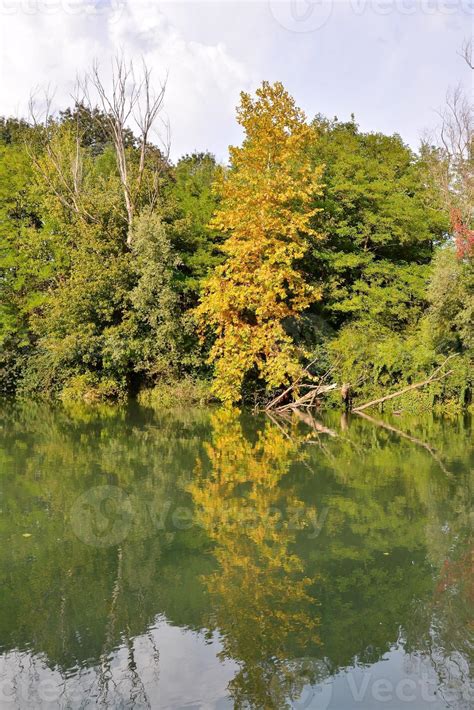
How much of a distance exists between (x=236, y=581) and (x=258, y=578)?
0.25 meters

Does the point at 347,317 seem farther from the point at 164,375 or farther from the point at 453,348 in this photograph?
the point at 164,375

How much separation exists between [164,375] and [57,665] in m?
18.9

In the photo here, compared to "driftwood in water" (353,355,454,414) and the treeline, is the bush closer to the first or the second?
the treeline

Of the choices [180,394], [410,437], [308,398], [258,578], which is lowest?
[258,578]

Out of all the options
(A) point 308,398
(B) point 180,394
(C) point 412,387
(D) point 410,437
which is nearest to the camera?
(D) point 410,437

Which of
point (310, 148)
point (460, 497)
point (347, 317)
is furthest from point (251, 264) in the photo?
point (460, 497)

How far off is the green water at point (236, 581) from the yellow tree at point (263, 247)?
7.79 m

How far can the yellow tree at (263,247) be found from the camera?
21.4 metres

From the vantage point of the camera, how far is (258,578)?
7.40m

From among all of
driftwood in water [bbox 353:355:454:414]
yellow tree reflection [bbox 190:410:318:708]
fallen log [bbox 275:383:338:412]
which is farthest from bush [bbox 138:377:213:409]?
yellow tree reflection [bbox 190:410:318:708]

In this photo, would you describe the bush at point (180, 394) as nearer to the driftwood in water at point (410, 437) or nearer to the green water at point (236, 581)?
the driftwood in water at point (410, 437)

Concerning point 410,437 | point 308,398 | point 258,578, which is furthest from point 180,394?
point 258,578

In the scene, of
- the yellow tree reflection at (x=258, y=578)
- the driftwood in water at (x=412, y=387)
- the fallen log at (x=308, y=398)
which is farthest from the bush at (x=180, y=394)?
the yellow tree reflection at (x=258, y=578)

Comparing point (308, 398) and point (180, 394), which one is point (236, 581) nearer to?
point (308, 398)
